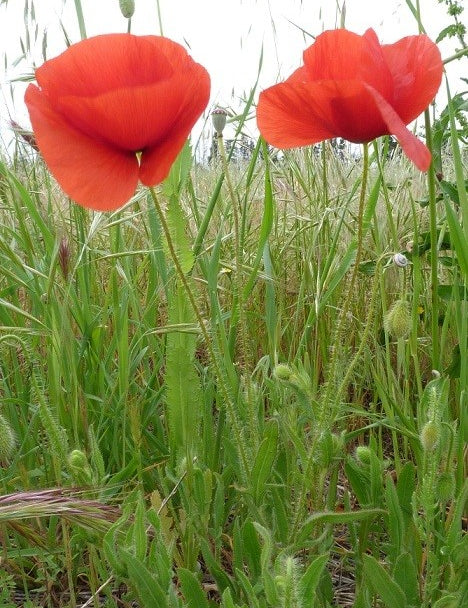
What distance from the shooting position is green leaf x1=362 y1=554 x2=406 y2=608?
729 mm

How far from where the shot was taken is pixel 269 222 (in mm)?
998

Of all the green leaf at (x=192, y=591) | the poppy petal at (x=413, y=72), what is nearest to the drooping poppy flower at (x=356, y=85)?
the poppy petal at (x=413, y=72)

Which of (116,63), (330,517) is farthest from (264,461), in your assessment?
(116,63)

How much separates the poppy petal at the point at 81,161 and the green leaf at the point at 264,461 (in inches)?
12.7

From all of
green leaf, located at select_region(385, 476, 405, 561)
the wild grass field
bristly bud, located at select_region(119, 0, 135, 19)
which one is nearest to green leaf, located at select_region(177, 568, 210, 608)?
the wild grass field

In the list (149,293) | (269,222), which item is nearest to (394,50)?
(269,222)

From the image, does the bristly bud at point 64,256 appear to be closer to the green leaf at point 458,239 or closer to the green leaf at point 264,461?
the green leaf at point 264,461

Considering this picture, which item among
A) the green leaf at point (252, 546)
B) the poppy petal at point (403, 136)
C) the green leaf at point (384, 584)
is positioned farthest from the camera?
the green leaf at point (252, 546)

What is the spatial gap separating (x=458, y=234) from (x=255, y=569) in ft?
1.54

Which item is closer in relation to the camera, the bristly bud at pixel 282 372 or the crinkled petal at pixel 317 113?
the crinkled petal at pixel 317 113

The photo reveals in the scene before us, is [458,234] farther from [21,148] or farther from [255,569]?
[21,148]

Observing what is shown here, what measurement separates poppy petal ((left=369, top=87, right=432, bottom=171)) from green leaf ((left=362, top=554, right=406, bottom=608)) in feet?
1.28

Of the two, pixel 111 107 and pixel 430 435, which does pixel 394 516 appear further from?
pixel 111 107

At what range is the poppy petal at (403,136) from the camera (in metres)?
0.62
